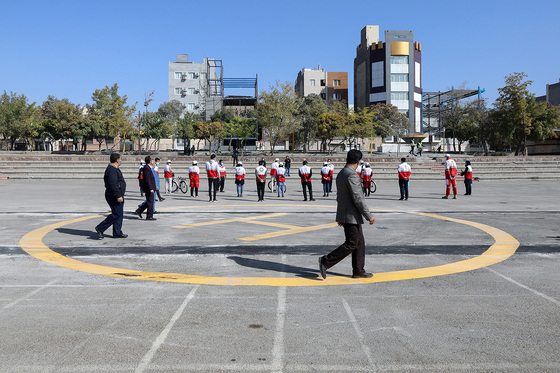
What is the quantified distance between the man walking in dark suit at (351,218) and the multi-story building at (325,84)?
90299mm

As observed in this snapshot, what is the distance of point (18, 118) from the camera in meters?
58.0

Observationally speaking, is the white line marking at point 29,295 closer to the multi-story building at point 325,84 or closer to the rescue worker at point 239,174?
the rescue worker at point 239,174

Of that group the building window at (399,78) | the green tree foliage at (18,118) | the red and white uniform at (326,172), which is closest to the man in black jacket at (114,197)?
the red and white uniform at (326,172)

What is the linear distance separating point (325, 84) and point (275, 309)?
93.9 meters

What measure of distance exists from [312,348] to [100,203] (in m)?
14.9

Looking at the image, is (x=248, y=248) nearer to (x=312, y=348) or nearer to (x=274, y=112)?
(x=312, y=348)

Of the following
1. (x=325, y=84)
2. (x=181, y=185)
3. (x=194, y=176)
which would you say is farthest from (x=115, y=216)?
(x=325, y=84)

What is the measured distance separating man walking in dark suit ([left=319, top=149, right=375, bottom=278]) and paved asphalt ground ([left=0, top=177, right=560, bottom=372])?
0.32m

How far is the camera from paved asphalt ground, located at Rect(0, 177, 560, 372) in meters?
3.55

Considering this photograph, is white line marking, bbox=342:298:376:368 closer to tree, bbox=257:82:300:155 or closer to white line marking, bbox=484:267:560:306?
white line marking, bbox=484:267:560:306

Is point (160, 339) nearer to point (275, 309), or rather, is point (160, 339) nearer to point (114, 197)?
point (275, 309)

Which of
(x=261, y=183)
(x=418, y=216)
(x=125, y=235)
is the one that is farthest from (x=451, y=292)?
(x=261, y=183)

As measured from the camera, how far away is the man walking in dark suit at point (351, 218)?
235 inches

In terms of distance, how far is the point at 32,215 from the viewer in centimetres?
1293
